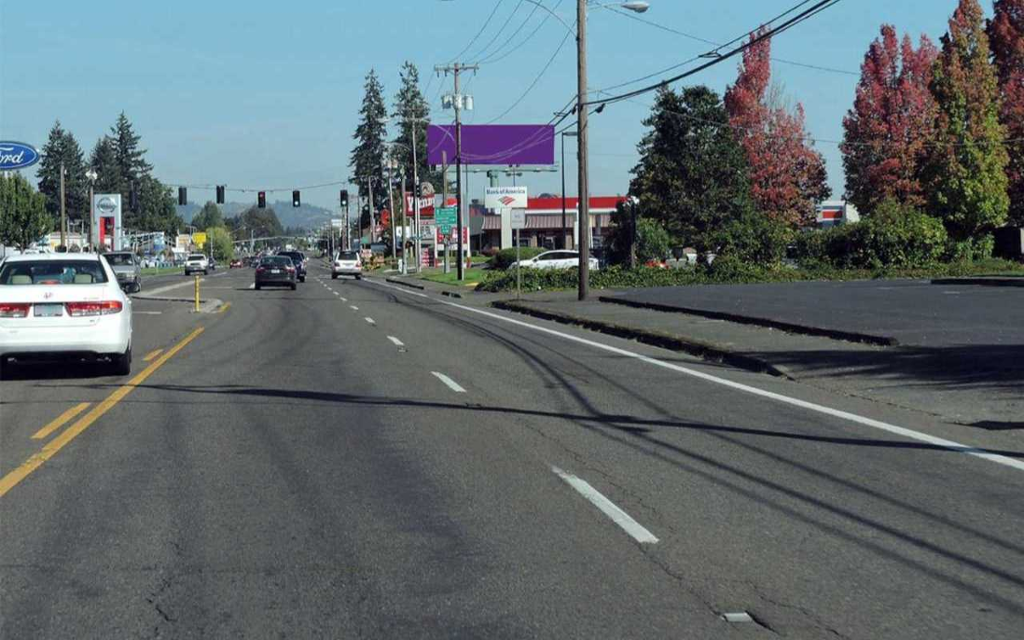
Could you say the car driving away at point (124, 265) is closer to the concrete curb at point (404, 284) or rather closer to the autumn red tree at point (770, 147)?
the concrete curb at point (404, 284)

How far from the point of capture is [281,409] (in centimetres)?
1363

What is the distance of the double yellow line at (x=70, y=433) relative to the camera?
961 centimetres

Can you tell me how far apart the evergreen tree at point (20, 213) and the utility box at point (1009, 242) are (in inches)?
2734

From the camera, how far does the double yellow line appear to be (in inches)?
378

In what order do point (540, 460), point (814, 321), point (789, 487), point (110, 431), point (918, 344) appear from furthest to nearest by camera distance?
1. point (814, 321)
2. point (918, 344)
3. point (110, 431)
4. point (540, 460)
5. point (789, 487)

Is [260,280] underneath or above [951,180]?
underneath

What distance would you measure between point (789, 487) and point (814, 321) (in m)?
15.9

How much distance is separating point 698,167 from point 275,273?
21.8 metres

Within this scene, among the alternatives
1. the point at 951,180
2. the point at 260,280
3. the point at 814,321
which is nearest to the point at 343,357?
the point at 814,321

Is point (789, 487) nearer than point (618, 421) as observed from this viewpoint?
Yes

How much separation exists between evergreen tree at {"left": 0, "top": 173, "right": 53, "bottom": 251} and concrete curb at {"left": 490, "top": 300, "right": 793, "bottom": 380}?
3016 inches

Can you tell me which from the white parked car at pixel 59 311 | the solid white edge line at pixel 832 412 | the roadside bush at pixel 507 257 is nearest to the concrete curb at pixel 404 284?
the roadside bush at pixel 507 257

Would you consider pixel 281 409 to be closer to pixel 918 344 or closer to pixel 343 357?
pixel 343 357

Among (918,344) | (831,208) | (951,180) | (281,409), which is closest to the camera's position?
(281,409)
